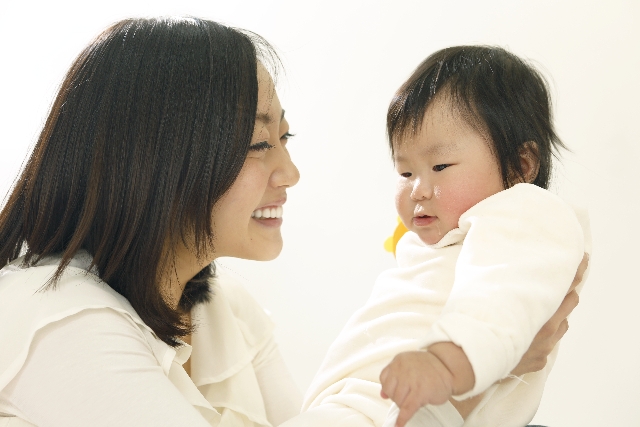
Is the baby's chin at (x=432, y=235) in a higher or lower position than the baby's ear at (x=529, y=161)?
lower

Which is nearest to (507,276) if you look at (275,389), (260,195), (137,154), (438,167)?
(438,167)

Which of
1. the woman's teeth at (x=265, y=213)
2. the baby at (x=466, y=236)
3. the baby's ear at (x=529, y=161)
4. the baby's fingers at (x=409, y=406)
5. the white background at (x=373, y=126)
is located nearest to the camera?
the baby's fingers at (x=409, y=406)

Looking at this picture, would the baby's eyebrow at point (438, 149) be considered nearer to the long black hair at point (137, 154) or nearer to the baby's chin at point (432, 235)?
the baby's chin at point (432, 235)

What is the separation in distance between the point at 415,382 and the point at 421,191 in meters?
0.45

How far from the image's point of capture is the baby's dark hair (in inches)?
43.1

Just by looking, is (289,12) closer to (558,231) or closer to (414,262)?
(414,262)

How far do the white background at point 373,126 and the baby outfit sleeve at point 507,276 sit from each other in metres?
0.94

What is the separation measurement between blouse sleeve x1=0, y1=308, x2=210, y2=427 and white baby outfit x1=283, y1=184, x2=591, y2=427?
202mm

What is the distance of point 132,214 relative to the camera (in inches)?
41.9

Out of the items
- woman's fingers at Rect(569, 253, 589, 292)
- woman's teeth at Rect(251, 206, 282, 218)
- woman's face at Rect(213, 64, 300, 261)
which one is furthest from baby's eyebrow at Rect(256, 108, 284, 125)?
woman's fingers at Rect(569, 253, 589, 292)

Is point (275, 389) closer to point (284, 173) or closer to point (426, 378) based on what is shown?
point (284, 173)

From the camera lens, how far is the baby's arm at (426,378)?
70 centimetres

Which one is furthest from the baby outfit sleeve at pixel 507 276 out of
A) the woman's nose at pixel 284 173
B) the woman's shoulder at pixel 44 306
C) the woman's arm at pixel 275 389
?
the woman's arm at pixel 275 389

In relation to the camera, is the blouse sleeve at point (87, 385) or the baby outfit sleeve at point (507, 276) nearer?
the baby outfit sleeve at point (507, 276)
